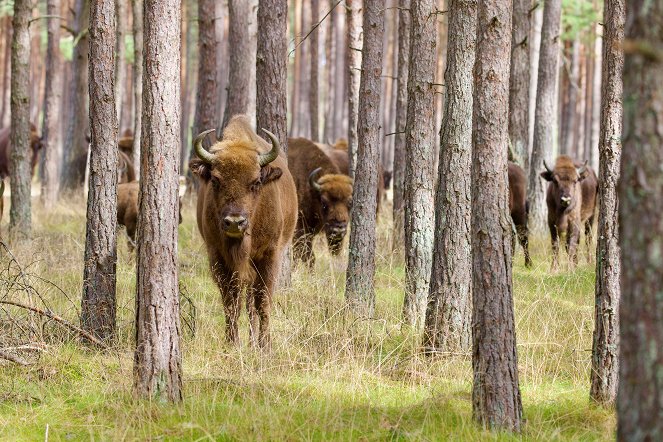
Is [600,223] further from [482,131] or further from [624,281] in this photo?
[624,281]

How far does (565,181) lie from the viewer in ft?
46.2

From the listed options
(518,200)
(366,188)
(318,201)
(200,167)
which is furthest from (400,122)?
(200,167)

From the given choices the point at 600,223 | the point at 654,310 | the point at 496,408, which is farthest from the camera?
the point at 600,223

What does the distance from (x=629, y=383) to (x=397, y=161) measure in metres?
12.6

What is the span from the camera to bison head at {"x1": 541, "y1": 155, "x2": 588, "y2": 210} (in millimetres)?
13852

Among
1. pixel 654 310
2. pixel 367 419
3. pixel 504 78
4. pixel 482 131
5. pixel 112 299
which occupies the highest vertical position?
pixel 504 78

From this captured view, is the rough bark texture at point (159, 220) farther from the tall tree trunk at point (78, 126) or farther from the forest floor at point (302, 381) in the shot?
the tall tree trunk at point (78, 126)

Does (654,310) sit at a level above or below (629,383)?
above

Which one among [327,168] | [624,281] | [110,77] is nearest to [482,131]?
[624,281]

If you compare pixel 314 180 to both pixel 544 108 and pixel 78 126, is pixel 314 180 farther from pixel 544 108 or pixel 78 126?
pixel 78 126

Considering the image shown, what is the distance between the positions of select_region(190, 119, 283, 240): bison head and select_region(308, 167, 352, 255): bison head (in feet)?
13.7

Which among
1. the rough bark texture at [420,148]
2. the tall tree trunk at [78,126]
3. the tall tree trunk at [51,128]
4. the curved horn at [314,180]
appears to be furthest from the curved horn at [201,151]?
the tall tree trunk at [78,126]

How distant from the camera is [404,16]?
48.5ft

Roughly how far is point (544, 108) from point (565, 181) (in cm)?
359
